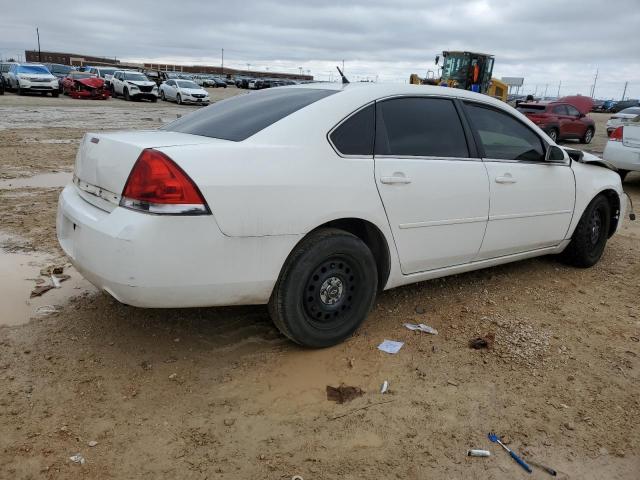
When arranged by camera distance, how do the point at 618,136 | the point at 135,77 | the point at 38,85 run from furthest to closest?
the point at 135,77
the point at 38,85
the point at 618,136

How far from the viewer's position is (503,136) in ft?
14.0

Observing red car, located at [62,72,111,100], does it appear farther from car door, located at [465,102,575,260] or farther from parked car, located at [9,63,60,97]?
car door, located at [465,102,575,260]

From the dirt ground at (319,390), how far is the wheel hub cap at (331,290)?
0.34m

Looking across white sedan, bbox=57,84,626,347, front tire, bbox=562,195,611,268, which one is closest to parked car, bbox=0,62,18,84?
→ white sedan, bbox=57,84,626,347

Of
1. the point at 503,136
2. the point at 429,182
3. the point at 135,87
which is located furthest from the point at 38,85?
the point at 429,182

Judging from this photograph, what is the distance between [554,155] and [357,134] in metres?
2.08

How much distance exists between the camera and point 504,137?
4.25 m

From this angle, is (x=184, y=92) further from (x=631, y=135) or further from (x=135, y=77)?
(x=631, y=135)

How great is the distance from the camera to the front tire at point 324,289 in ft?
10.1

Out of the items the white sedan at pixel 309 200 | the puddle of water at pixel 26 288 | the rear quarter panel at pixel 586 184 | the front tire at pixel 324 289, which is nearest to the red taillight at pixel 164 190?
the white sedan at pixel 309 200

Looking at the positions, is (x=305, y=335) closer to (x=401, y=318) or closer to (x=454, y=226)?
(x=401, y=318)

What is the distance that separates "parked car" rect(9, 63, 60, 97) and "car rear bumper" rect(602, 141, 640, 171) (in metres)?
27.6

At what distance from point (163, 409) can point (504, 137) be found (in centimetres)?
322

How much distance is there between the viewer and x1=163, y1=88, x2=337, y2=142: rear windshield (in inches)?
126
